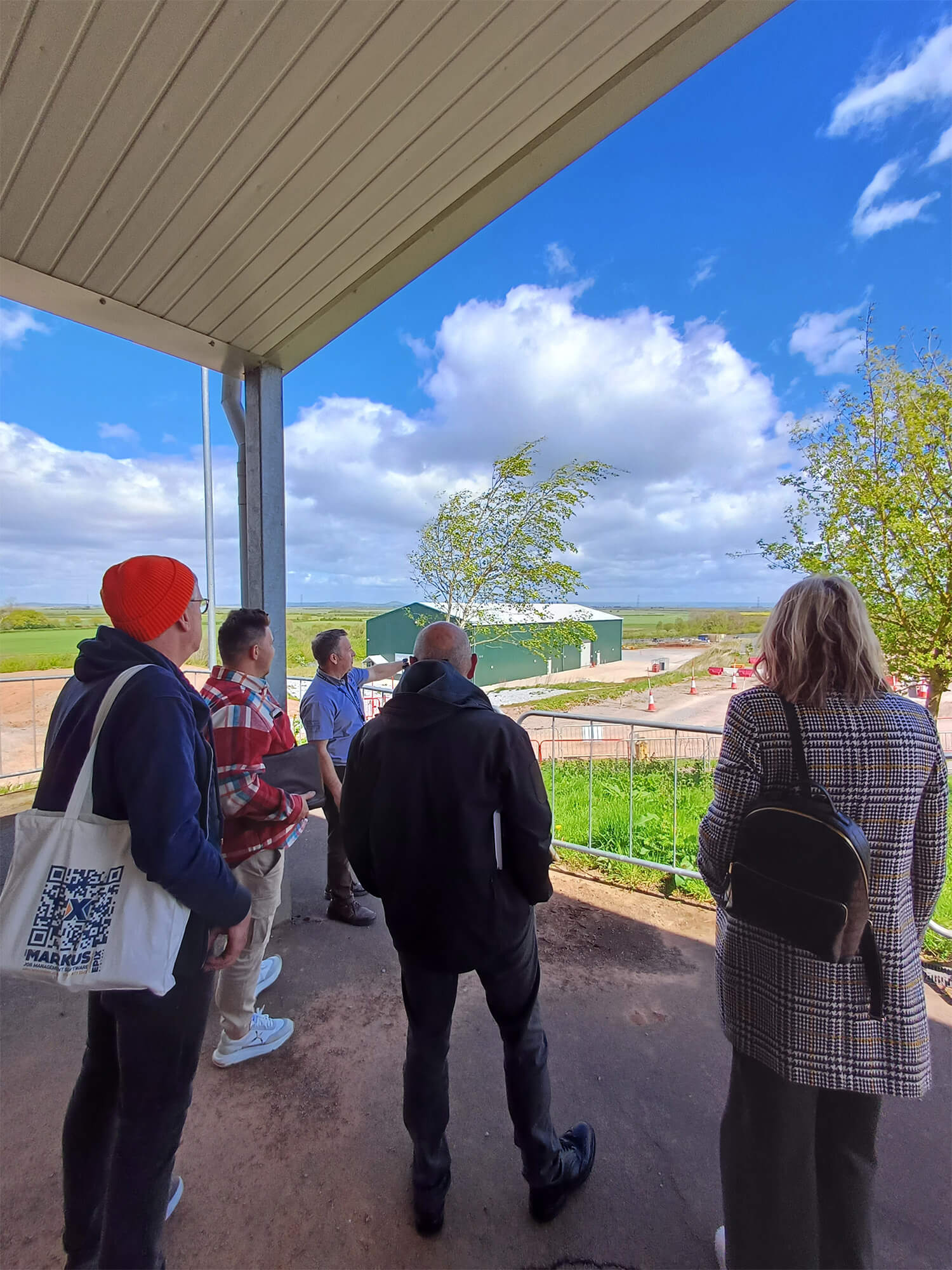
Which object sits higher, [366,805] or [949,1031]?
[366,805]

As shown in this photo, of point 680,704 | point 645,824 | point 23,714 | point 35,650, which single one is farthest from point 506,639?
point 680,704

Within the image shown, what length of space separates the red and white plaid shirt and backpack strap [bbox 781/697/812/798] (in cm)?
164

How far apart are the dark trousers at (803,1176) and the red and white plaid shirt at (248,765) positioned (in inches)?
63.2

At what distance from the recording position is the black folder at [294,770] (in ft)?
6.86

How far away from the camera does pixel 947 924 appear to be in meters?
3.44

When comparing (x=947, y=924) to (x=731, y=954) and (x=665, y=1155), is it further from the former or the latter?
(x=731, y=954)

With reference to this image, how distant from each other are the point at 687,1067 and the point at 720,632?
487 centimetres

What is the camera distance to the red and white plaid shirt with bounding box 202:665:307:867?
1.93 meters

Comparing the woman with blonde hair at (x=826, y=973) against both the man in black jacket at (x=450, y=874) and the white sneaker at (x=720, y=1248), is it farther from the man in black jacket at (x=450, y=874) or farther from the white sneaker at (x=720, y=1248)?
the man in black jacket at (x=450, y=874)

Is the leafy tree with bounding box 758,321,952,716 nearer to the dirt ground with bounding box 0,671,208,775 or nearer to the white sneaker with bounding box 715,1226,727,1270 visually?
the white sneaker with bounding box 715,1226,727,1270

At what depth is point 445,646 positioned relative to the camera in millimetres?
1725

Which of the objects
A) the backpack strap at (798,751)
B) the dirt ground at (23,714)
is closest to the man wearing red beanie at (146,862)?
the backpack strap at (798,751)

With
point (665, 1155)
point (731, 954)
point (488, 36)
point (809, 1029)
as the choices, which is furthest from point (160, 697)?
point (665, 1155)

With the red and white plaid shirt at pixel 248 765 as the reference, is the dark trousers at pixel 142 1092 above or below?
below
